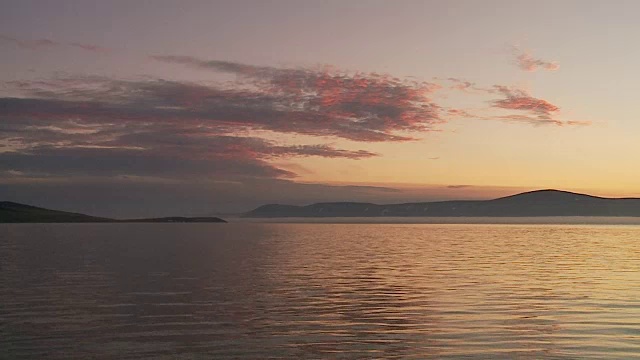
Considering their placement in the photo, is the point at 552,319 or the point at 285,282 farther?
the point at 285,282

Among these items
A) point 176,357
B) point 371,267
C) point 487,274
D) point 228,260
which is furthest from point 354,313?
point 228,260

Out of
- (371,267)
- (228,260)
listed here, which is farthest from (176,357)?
(228,260)

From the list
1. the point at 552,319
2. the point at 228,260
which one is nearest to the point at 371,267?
the point at 228,260

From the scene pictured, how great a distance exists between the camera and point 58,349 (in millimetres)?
24828

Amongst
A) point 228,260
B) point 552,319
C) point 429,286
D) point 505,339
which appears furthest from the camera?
point 228,260

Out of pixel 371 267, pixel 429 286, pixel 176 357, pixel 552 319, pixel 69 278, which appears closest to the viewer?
pixel 176 357

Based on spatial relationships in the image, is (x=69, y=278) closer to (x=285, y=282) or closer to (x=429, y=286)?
(x=285, y=282)

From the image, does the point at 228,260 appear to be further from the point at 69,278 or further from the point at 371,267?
the point at 69,278

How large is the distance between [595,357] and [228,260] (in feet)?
162

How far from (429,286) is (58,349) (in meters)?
25.7

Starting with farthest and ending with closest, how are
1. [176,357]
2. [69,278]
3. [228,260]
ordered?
[228,260] → [69,278] → [176,357]

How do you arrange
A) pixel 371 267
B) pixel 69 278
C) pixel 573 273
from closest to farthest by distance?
pixel 69 278 < pixel 573 273 < pixel 371 267

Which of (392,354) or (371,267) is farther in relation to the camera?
(371,267)

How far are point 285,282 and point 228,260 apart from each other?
23.0 metres
